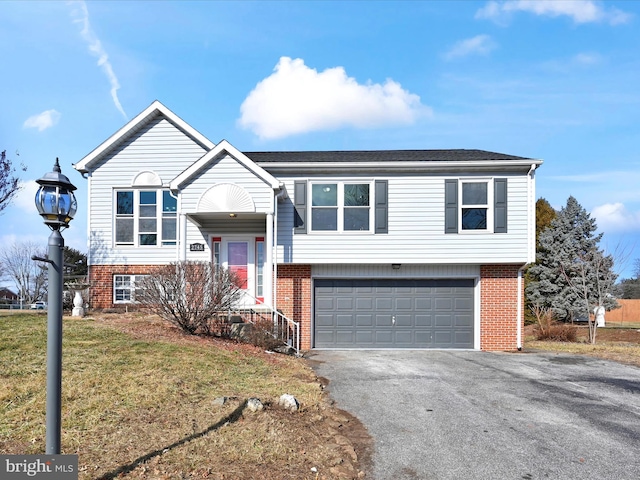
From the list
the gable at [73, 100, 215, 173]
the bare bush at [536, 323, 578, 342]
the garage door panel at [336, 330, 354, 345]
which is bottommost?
the bare bush at [536, 323, 578, 342]

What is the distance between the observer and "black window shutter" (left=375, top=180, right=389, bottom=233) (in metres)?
14.0

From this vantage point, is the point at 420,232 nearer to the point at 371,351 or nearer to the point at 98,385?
the point at 371,351

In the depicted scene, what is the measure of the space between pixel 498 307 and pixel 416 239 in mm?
3307

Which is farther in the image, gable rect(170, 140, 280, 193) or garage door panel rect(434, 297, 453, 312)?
garage door panel rect(434, 297, 453, 312)

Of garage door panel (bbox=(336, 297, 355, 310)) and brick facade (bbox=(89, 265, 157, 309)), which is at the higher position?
brick facade (bbox=(89, 265, 157, 309))

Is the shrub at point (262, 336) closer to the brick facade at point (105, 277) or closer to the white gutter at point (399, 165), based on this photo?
the white gutter at point (399, 165)

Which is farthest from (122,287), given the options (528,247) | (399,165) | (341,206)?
(528,247)

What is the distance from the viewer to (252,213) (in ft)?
43.3

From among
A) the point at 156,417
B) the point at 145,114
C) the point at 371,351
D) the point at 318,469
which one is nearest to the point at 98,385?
the point at 156,417

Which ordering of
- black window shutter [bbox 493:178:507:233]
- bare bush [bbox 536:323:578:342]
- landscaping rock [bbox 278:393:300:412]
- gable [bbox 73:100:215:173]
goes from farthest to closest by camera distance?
bare bush [bbox 536:323:578:342]
gable [bbox 73:100:215:173]
black window shutter [bbox 493:178:507:233]
landscaping rock [bbox 278:393:300:412]

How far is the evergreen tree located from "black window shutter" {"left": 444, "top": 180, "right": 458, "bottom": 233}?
14361 mm

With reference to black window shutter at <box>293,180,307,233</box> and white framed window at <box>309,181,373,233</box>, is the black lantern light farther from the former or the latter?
white framed window at <box>309,181,373,233</box>

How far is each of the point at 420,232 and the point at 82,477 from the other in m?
11.4

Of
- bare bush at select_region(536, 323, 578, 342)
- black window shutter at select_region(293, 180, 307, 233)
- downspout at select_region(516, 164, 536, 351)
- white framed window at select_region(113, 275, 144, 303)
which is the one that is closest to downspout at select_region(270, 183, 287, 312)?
black window shutter at select_region(293, 180, 307, 233)
